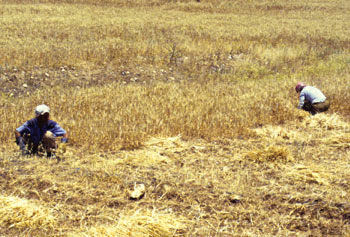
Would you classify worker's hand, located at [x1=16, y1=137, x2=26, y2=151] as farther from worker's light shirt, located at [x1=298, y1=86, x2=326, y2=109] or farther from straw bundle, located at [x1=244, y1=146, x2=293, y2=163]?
worker's light shirt, located at [x1=298, y1=86, x2=326, y2=109]

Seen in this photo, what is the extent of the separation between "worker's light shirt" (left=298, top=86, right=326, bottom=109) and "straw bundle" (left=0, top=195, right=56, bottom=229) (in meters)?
6.02

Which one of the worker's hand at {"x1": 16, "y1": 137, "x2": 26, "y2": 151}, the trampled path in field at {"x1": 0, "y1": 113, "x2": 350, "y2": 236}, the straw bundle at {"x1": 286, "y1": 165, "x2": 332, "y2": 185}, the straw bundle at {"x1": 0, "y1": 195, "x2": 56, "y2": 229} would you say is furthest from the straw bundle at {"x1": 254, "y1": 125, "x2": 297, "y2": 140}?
the straw bundle at {"x1": 0, "y1": 195, "x2": 56, "y2": 229}

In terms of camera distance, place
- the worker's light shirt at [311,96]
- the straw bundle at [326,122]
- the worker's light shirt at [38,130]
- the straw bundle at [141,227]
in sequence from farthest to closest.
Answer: the worker's light shirt at [311,96] < the straw bundle at [326,122] < the worker's light shirt at [38,130] < the straw bundle at [141,227]

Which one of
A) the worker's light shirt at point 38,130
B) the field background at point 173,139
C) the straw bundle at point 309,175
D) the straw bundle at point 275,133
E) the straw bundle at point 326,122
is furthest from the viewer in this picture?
the straw bundle at point 326,122

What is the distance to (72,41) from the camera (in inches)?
558

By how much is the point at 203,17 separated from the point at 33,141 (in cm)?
1996

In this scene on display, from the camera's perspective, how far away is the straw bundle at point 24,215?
3.89 m

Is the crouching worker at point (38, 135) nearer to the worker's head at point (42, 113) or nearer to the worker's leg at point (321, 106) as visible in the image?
the worker's head at point (42, 113)

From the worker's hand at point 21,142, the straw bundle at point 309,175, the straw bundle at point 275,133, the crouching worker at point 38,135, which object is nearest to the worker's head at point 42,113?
the crouching worker at point 38,135

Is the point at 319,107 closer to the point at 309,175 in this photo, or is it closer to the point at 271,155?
the point at 271,155

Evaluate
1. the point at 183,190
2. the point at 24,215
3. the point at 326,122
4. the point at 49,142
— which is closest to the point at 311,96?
the point at 326,122

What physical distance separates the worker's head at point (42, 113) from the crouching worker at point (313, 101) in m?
5.48

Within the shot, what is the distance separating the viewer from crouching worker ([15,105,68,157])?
17.5 feet

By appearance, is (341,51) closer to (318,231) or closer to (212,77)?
(212,77)
